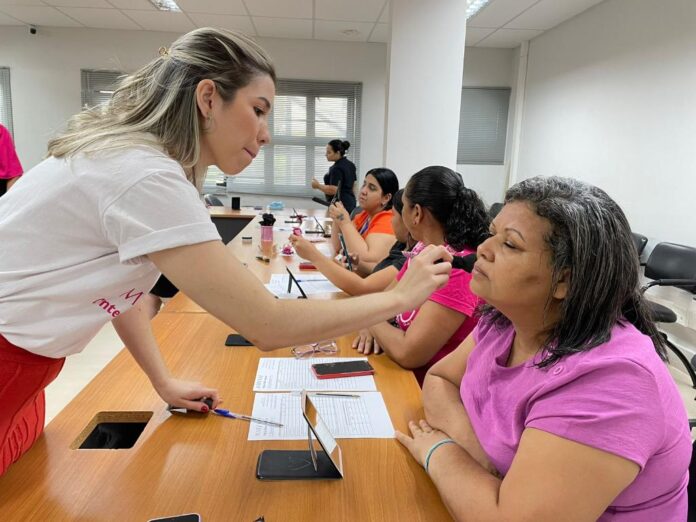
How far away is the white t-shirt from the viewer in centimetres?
80

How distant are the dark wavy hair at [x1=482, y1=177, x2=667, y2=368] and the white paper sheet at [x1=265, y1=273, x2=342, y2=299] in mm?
1465

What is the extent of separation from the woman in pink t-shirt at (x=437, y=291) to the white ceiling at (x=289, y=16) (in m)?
4.05

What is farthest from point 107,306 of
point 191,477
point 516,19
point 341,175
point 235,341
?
point 516,19

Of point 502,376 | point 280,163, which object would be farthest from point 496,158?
point 502,376

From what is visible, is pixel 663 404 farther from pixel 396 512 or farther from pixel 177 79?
pixel 177 79

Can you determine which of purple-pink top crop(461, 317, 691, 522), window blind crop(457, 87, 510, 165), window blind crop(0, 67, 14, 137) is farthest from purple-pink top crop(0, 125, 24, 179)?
window blind crop(457, 87, 510, 165)

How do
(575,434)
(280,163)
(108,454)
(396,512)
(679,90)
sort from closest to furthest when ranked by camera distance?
(575,434) → (396,512) → (108,454) → (679,90) → (280,163)

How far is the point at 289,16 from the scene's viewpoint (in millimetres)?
5770

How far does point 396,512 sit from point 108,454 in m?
0.60

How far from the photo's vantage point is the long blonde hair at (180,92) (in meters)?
0.93

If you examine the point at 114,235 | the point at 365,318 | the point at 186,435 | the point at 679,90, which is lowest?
the point at 186,435

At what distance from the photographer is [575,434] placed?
77 cm

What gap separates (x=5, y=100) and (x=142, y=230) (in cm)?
776

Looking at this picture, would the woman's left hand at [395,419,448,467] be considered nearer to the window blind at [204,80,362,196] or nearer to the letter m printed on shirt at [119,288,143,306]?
the letter m printed on shirt at [119,288,143,306]
